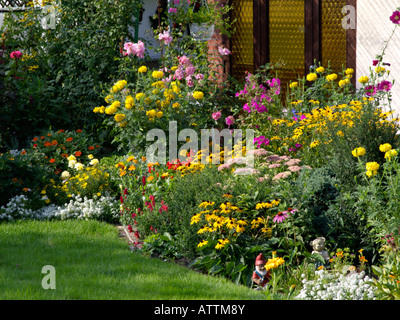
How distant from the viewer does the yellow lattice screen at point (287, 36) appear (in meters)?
8.47

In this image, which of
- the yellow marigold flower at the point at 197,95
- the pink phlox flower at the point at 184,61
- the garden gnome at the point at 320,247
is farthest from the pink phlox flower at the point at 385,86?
the garden gnome at the point at 320,247

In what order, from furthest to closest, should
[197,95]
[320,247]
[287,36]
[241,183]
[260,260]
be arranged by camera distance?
[287,36]
[197,95]
[241,183]
[320,247]
[260,260]

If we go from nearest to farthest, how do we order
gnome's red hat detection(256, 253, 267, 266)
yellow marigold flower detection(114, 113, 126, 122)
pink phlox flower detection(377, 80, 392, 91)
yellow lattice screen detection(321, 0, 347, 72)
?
1. gnome's red hat detection(256, 253, 267, 266)
2. pink phlox flower detection(377, 80, 392, 91)
3. yellow marigold flower detection(114, 113, 126, 122)
4. yellow lattice screen detection(321, 0, 347, 72)

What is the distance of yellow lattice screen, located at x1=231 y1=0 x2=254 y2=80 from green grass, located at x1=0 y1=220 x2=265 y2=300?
4091mm

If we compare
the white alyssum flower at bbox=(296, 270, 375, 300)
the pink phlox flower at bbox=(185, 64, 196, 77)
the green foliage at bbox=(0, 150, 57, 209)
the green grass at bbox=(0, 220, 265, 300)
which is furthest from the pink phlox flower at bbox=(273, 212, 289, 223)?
the pink phlox flower at bbox=(185, 64, 196, 77)

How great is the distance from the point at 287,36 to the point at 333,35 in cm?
72

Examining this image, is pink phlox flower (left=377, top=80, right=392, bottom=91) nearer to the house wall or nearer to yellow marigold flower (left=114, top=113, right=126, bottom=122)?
the house wall

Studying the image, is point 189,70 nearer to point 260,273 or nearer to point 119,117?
point 119,117

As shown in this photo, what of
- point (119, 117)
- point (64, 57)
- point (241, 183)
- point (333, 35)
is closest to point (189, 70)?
point (119, 117)

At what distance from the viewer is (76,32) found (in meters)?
9.20

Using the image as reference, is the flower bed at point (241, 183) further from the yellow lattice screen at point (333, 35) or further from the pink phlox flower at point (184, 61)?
the yellow lattice screen at point (333, 35)

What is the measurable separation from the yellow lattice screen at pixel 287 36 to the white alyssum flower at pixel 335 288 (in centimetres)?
467

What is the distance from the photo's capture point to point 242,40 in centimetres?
910

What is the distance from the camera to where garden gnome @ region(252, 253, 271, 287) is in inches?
172
